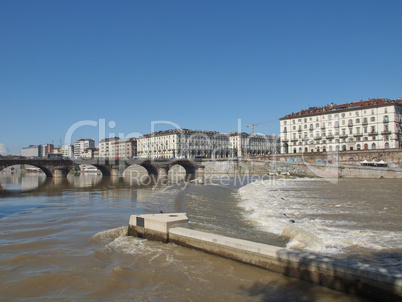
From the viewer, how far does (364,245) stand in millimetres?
10711

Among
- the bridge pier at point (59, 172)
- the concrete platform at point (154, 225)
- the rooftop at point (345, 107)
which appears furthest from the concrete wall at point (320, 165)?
the concrete platform at point (154, 225)

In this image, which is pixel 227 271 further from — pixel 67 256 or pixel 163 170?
pixel 163 170

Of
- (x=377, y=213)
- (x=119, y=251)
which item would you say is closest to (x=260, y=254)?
(x=119, y=251)

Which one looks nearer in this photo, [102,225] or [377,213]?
[102,225]

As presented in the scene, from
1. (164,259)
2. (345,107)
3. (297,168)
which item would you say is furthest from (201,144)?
(164,259)

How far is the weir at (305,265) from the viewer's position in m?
6.09

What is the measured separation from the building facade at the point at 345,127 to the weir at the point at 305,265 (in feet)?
272

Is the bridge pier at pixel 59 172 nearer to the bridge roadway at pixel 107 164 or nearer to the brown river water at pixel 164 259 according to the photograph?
the bridge roadway at pixel 107 164

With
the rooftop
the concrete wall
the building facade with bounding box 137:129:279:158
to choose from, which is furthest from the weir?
the building facade with bounding box 137:129:279:158

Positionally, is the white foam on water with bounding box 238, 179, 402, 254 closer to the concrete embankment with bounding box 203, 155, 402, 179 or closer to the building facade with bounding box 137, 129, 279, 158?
the concrete embankment with bounding box 203, 155, 402, 179

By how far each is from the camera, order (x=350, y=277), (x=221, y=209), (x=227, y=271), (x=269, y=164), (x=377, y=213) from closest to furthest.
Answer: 1. (x=350, y=277)
2. (x=227, y=271)
3. (x=377, y=213)
4. (x=221, y=209)
5. (x=269, y=164)

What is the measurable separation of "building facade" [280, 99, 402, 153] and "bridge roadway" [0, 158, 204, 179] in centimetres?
3327

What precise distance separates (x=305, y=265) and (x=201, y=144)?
14577 centimetres

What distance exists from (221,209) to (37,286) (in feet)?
46.8
